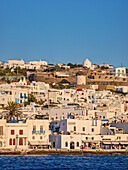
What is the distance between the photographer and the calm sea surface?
201ft

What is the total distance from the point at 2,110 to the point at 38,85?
98.2 feet

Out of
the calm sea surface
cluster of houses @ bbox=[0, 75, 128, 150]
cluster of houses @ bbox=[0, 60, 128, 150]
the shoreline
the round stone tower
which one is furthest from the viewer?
the round stone tower

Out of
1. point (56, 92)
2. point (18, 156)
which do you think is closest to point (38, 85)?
point (56, 92)

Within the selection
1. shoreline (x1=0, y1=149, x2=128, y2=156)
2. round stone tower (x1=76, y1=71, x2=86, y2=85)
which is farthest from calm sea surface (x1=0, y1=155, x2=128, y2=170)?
round stone tower (x1=76, y1=71, x2=86, y2=85)

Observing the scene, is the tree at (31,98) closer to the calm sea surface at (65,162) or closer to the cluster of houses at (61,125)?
the cluster of houses at (61,125)

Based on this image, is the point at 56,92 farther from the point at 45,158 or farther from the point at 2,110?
the point at 45,158

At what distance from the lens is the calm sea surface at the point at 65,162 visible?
201 feet

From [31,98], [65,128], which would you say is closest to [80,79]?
[31,98]

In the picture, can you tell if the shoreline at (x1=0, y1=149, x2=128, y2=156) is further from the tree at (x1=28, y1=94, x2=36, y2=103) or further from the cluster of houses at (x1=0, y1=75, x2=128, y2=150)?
the tree at (x1=28, y1=94, x2=36, y2=103)

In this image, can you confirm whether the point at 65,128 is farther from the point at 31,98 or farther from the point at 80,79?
the point at 80,79

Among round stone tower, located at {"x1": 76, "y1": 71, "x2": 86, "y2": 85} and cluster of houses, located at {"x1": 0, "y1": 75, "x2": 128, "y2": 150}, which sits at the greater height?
round stone tower, located at {"x1": 76, "y1": 71, "x2": 86, "y2": 85}

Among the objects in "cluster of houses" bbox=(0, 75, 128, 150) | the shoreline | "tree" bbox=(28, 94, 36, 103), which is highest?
"tree" bbox=(28, 94, 36, 103)

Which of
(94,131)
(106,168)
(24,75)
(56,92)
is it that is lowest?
(106,168)

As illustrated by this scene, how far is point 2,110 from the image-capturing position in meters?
96.8
